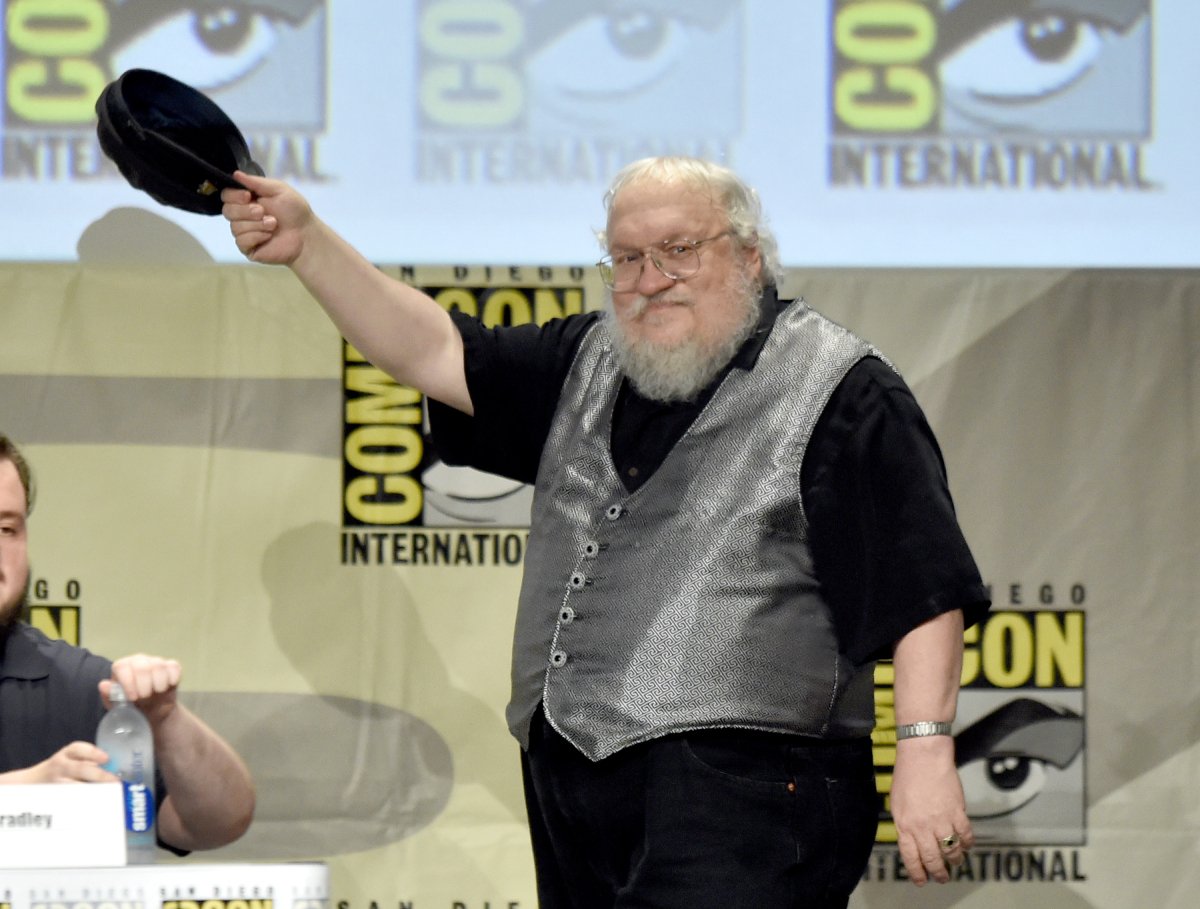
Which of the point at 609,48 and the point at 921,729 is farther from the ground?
the point at 609,48

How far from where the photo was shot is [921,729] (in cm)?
178

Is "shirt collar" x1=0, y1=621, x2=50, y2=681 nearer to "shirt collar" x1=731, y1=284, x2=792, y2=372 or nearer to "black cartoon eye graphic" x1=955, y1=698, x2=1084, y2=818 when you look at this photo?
"shirt collar" x1=731, y1=284, x2=792, y2=372

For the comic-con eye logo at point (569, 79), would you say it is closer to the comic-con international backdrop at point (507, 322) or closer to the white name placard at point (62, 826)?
the comic-con international backdrop at point (507, 322)

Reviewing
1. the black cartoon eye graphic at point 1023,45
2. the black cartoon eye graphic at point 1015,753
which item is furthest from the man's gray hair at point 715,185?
the black cartoon eye graphic at point 1015,753

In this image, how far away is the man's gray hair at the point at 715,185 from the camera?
1960mm

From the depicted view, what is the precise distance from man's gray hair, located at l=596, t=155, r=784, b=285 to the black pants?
636 mm

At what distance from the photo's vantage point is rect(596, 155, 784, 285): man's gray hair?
196cm

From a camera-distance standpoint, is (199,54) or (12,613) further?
(199,54)

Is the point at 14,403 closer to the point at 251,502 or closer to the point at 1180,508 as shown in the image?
the point at 251,502

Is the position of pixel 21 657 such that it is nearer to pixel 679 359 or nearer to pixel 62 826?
pixel 62 826

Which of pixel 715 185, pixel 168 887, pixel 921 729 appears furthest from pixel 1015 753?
pixel 168 887

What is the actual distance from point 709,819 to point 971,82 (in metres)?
1.64

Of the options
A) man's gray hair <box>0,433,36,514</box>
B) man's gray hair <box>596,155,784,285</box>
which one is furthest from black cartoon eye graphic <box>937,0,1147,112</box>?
man's gray hair <box>0,433,36,514</box>

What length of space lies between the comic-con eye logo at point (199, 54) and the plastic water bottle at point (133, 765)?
1.33m
